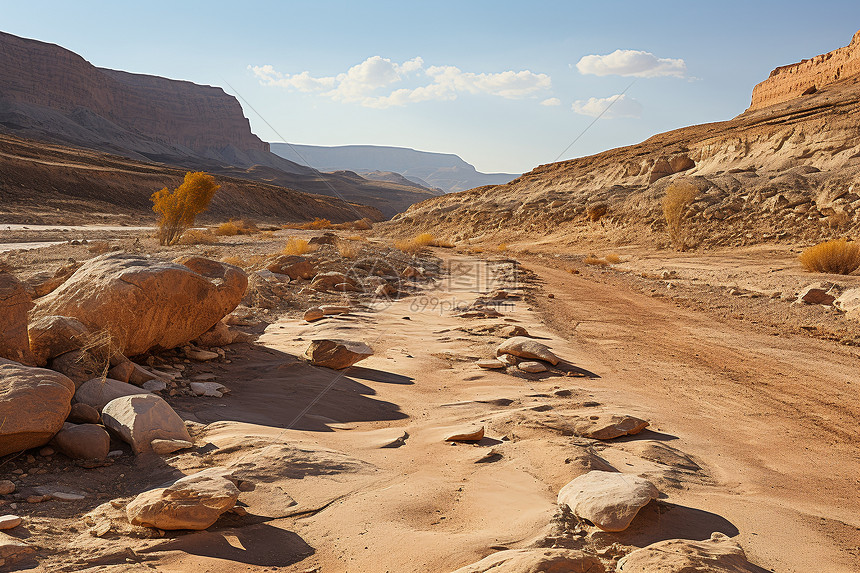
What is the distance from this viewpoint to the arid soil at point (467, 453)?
2508 millimetres

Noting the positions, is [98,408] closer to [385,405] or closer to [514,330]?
[385,405]

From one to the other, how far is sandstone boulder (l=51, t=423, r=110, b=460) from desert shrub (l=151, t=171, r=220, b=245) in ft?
61.3

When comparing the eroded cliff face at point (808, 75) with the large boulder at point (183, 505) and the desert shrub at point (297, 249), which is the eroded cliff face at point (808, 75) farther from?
the large boulder at point (183, 505)

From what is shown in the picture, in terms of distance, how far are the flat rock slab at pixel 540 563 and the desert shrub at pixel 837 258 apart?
13.3 metres

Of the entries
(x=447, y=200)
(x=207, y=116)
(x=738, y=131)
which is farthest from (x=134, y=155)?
(x=738, y=131)

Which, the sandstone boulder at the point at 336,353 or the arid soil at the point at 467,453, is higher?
the sandstone boulder at the point at 336,353

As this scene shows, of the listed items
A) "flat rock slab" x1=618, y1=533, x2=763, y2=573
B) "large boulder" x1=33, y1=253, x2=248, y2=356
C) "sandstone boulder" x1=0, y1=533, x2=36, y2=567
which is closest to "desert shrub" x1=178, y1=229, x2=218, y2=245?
"large boulder" x1=33, y1=253, x2=248, y2=356

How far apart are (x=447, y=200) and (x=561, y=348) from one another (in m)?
35.4

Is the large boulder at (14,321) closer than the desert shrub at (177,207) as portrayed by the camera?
Yes

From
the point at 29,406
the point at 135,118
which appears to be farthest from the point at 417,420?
the point at 135,118

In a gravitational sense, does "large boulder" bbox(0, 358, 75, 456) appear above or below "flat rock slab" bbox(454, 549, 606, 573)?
above

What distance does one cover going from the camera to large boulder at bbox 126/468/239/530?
2.52m

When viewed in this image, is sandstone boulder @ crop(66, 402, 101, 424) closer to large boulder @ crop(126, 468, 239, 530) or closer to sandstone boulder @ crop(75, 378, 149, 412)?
sandstone boulder @ crop(75, 378, 149, 412)

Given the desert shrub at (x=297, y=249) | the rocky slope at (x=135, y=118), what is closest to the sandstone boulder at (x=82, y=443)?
the desert shrub at (x=297, y=249)
